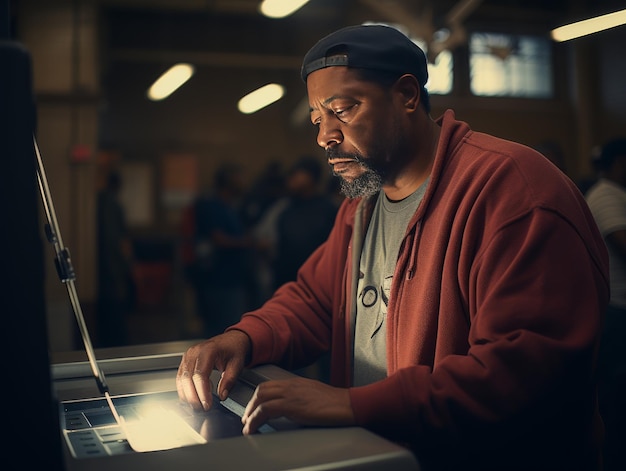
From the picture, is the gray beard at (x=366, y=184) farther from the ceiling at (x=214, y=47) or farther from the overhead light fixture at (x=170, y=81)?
the overhead light fixture at (x=170, y=81)

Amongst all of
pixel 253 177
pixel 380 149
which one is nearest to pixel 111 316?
pixel 380 149

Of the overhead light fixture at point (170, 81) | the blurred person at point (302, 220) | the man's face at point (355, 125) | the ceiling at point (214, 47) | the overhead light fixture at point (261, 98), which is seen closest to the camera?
the man's face at point (355, 125)

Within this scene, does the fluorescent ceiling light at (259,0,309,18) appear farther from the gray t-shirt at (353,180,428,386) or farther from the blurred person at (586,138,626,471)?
the gray t-shirt at (353,180,428,386)

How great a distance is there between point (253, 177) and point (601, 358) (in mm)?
8873

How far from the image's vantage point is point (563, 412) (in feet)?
3.12

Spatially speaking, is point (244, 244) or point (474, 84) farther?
point (474, 84)

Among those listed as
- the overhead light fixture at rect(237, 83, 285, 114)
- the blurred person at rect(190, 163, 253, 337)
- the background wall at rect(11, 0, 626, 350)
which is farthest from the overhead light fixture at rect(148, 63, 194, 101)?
the blurred person at rect(190, 163, 253, 337)

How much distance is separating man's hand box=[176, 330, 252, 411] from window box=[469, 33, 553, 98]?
931 cm

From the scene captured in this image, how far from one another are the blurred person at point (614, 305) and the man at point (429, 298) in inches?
57.1

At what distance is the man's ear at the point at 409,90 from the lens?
1.27 m

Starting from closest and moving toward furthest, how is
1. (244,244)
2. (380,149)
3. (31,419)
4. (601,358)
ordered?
(31,419), (380,149), (601,358), (244,244)

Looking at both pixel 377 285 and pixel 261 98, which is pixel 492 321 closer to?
pixel 377 285

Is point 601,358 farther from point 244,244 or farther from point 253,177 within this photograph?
point 253,177

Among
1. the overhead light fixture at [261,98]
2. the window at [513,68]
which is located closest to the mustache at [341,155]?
the window at [513,68]
